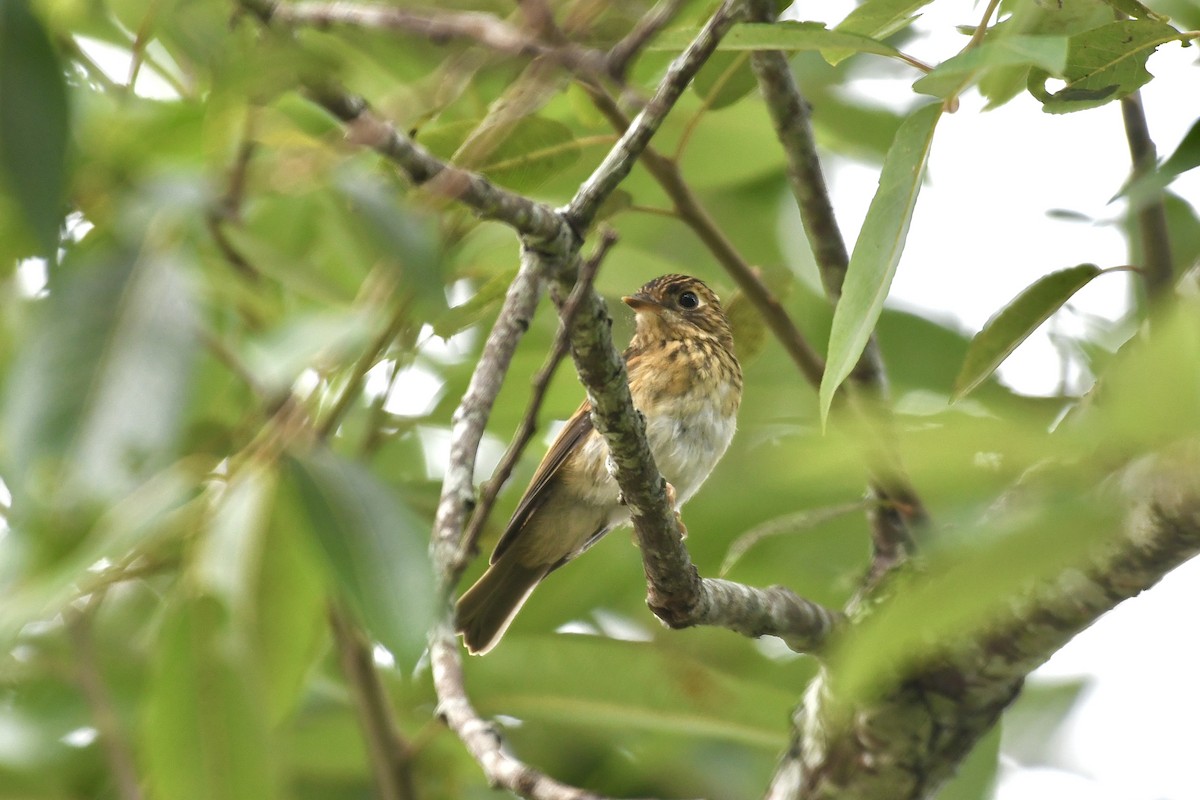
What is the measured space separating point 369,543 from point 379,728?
1.48 meters

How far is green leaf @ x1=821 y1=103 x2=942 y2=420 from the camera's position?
205 centimetres

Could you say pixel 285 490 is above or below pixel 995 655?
above

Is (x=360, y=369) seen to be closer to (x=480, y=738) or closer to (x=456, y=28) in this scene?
(x=480, y=738)

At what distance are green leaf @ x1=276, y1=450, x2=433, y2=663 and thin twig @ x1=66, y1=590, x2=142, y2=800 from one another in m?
1.32

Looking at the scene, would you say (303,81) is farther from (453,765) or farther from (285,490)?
(453,765)

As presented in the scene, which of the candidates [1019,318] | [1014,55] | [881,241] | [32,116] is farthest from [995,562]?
[1019,318]

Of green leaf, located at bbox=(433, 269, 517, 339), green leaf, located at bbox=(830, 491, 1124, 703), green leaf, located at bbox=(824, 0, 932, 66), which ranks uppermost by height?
green leaf, located at bbox=(824, 0, 932, 66)

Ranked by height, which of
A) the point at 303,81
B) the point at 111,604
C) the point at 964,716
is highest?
the point at 111,604

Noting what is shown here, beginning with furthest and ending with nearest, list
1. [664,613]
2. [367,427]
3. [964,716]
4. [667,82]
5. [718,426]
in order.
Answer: [718,426]
[367,427]
[964,716]
[664,613]
[667,82]

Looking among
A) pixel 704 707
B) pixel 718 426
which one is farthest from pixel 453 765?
pixel 718 426

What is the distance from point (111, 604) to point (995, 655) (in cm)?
283

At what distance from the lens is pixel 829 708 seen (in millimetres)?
3398

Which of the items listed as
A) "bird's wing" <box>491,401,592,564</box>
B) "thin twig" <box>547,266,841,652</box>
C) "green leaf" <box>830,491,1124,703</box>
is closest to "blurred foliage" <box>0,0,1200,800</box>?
"green leaf" <box>830,491,1124,703</box>

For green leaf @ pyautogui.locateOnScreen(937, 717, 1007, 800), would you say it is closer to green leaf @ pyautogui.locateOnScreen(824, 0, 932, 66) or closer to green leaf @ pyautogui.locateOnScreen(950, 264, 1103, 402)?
green leaf @ pyautogui.locateOnScreen(950, 264, 1103, 402)
